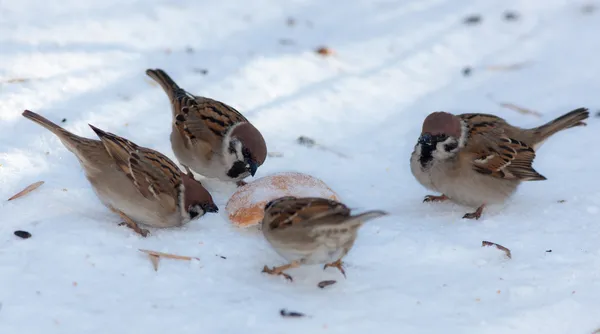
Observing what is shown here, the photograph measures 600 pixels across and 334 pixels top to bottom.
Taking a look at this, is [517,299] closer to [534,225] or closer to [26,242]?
[534,225]

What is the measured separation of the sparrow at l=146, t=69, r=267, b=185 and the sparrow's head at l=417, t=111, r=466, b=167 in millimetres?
959

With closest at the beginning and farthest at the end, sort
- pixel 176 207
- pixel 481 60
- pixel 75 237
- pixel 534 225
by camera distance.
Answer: pixel 75 237 < pixel 176 207 < pixel 534 225 < pixel 481 60

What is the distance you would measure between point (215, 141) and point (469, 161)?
60.5 inches

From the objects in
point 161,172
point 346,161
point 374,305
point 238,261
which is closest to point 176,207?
point 161,172

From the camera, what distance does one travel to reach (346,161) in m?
5.04

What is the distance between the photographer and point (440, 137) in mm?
4234

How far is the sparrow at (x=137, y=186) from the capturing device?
3.88 meters

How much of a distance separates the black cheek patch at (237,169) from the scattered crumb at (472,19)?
11.9ft

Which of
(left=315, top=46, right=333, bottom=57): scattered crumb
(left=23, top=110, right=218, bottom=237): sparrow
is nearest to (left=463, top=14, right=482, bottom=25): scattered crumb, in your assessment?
(left=315, top=46, right=333, bottom=57): scattered crumb

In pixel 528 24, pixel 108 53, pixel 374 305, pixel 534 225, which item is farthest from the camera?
pixel 528 24

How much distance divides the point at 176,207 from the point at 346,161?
59.7 inches

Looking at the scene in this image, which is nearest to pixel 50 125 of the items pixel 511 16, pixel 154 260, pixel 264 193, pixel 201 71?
pixel 154 260

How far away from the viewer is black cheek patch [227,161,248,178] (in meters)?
4.44

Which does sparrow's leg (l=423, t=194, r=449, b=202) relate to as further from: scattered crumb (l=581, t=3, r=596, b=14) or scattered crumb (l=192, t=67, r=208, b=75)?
scattered crumb (l=581, t=3, r=596, b=14)
